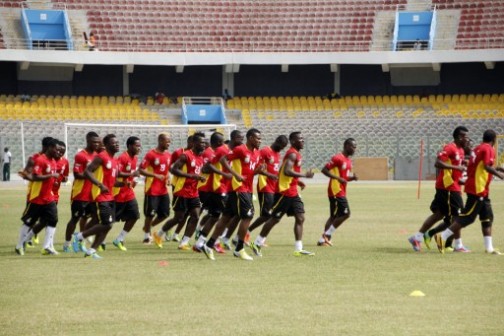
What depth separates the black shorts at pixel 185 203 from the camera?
1766 cm

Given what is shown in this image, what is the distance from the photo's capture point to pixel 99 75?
56.8 m

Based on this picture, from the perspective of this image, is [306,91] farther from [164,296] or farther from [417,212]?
[164,296]

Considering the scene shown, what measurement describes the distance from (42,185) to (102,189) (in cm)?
129

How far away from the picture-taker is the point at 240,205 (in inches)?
600

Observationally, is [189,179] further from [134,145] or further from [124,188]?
[134,145]

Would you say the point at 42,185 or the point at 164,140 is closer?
the point at 42,185

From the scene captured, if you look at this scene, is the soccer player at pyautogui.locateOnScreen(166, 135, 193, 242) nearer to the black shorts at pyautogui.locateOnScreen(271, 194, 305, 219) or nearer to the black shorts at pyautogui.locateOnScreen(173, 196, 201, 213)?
the black shorts at pyautogui.locateOnScreen(173, 196, 201, 213)

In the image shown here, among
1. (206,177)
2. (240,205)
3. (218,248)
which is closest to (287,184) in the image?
(240,205)

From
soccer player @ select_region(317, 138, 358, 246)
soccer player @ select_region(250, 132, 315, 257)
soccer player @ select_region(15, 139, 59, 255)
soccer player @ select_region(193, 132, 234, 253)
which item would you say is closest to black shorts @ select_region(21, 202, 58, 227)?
soccer player @ select_region(15, 139, 59, 255)

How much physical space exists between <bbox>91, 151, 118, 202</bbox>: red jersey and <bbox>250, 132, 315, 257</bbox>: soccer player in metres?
2.28

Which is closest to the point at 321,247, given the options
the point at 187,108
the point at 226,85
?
the point at 187,108

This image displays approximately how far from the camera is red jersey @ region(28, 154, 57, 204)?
1587 centimetres

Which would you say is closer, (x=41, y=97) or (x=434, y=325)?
(x=434, y=325)

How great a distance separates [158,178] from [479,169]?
5204 mm
